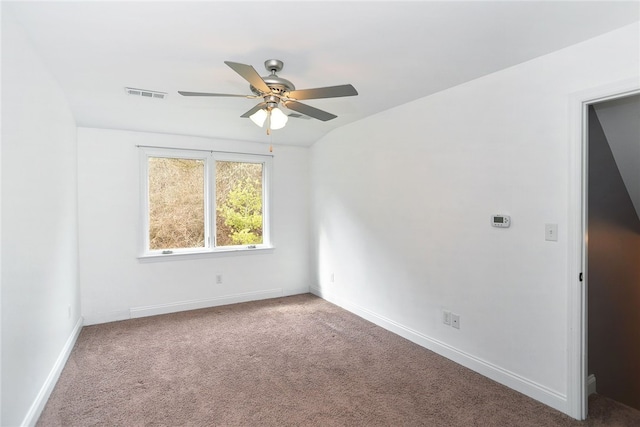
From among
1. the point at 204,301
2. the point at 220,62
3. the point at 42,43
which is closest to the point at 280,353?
→ the point at 204,301

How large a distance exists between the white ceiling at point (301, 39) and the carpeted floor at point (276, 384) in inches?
95.5

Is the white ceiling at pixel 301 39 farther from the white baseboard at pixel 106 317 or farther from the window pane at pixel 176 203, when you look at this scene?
the white baseboard at pixel 106 317

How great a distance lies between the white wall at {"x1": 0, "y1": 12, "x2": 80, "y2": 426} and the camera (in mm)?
1810

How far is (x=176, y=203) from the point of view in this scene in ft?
15.0

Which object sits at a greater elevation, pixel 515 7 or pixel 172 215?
pixel 515 7

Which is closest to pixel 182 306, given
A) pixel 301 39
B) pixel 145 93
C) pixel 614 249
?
pixel 145 93

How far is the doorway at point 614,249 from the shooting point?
2582 mm

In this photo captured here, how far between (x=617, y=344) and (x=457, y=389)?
1710 millimetres

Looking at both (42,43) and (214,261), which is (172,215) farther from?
(42,43)

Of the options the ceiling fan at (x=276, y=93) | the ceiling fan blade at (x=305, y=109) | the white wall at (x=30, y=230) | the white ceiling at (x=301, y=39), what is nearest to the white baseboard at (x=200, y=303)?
the white wall at (x=30, y=230)

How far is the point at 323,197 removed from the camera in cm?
499

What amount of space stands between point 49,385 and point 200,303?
7.14 ft

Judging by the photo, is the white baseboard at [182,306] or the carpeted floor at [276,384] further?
the white baseboard at [182,306]

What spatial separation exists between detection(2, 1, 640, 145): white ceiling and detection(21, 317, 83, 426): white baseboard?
2.29 metres
